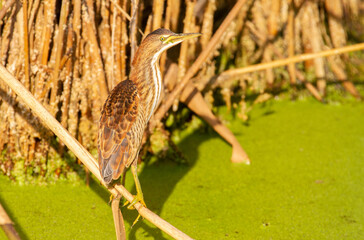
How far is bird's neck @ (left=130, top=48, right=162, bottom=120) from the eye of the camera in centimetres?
232

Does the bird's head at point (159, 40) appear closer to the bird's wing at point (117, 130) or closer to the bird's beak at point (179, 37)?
the bird's beak at point (179, 37)

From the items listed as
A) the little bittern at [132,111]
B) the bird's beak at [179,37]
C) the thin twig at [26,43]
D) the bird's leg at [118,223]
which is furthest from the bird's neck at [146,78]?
the thin twig at [26,43]

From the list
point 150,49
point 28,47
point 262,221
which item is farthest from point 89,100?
point 262,221

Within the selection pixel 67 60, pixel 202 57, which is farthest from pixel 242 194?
pixel 67 60

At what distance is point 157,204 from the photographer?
271 cm

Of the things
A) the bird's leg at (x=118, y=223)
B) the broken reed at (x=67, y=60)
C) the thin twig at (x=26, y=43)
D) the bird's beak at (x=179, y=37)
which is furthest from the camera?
the broken reed at (x=67, y=60)

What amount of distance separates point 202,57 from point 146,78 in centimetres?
61

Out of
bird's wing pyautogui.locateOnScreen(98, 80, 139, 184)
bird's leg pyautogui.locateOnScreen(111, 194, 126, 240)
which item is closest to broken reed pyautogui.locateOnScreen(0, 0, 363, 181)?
bird's wing pyautogui.locateOnScreen(98, 80, 139, 184)

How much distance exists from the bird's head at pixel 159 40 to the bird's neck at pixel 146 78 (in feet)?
0.10

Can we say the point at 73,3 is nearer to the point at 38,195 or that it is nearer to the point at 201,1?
the point at 201,1

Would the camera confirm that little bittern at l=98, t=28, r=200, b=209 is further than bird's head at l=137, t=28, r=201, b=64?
No

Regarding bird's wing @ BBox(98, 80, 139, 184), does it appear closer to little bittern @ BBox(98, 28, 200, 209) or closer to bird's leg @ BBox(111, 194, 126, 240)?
little bittern @ BBox(98, 28, 200, 209)

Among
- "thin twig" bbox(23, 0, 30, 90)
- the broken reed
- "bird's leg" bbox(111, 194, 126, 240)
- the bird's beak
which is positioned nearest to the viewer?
"bird's leg" bbox(111, 194, 126, 240)

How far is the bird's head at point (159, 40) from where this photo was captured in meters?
2.26
